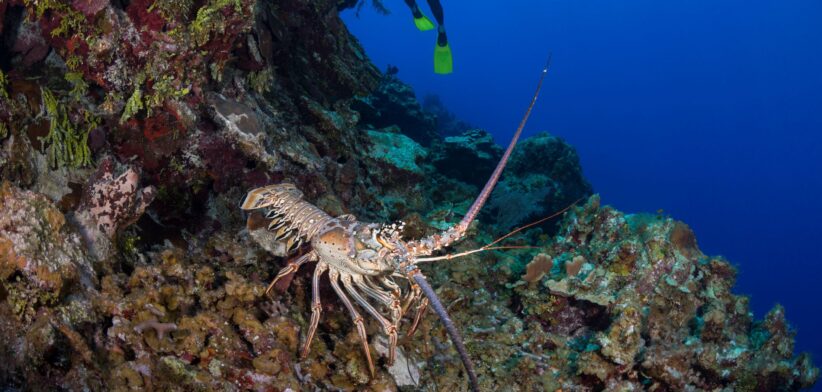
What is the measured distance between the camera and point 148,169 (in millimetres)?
3895

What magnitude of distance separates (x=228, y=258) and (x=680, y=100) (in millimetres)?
114107

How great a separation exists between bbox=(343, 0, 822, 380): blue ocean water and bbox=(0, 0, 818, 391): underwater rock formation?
4158 centimetres

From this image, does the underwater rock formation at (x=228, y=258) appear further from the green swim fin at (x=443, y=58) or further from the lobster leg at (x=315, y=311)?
the green swim fin at (x=443, y=58)

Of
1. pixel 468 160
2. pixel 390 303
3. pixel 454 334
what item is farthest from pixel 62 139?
pixel 468 160

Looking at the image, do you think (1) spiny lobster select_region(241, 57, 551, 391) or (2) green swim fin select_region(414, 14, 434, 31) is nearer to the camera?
(1) spiny lobster select_region(241, 57, 551, 391)

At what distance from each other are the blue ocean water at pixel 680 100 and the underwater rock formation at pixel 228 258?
41.6 meters

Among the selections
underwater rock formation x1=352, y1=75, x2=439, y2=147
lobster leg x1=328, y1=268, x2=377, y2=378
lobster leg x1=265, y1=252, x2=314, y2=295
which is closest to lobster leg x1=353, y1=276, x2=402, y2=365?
lobster leg x1=328, y1=268, x2=377, y2=378

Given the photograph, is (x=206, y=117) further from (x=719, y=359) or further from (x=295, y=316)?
(x=719, y=359)

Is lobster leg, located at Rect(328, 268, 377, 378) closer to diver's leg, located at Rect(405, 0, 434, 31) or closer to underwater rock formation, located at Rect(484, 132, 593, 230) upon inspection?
underwater rock formation, located at Rect(484, 132, 593, 230)

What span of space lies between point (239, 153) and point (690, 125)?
345 ft

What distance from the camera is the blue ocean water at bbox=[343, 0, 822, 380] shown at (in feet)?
187

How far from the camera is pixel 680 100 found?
3831 inches

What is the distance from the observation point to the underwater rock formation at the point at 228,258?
9.01 feet

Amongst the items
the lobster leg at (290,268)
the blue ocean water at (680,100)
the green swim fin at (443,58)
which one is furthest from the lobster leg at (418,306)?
the blue ocean water at (680,100)
